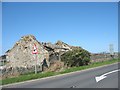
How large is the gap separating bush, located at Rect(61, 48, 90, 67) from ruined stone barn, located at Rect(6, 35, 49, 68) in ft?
9.39

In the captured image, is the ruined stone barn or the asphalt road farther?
the ruined stone barn

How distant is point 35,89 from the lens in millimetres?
14023

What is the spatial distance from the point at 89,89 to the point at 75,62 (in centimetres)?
2090

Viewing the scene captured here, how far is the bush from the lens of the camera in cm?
3369

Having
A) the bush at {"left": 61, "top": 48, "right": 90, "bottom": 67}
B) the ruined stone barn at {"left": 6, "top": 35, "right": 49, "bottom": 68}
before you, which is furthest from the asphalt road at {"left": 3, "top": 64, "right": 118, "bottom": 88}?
the ruined stone barn at {"left": 6, "top": 35, "right": 49, "bottom": 68}

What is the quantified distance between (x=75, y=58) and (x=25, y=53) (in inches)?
315

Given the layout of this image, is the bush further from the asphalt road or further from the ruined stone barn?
the asphalt road

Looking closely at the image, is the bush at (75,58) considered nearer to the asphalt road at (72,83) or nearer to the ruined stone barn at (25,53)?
the ruined stone barn at (25,53)

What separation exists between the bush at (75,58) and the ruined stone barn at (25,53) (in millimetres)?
2862

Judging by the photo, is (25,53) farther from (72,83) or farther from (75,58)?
(72,83)

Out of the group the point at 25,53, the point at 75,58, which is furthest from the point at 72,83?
the point at 25,53

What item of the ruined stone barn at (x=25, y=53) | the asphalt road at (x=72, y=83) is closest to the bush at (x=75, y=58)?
the ruined stone barn at (x=25, y=53)

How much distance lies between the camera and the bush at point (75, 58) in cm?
3369

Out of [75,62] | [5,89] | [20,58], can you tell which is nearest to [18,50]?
[20,58]
